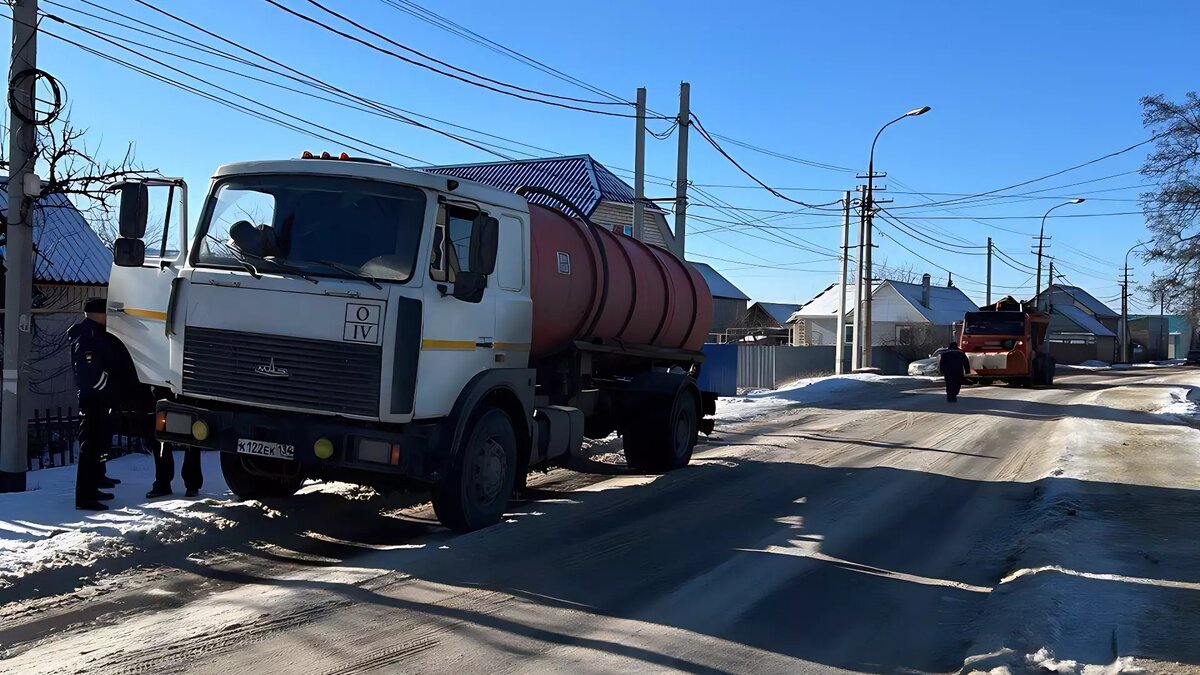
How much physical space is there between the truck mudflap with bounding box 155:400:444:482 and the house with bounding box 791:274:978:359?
61.2 meters

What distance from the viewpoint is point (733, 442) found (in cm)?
1542

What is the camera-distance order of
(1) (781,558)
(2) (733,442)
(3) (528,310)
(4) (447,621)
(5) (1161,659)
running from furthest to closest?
(2) (733,442), (3) (528,310), (1) (781,558), (4) (447,621), (5) (1161,659)

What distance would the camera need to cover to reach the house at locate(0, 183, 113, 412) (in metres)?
15.8

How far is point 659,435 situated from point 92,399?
237 inches

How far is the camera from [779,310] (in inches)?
3671

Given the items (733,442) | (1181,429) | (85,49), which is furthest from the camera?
(1181,429)

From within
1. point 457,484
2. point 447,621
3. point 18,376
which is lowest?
point 447,621

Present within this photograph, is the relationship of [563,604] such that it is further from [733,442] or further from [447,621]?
[733,442]

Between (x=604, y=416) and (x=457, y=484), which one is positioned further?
(x=604, y=416)

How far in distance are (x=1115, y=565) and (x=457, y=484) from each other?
4.88 m

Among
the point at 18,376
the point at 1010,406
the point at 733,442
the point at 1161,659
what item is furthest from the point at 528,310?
the point at 1010,406

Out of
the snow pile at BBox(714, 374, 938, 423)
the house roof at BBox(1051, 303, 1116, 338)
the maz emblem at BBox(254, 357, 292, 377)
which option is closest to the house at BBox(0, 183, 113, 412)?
the maz emblem at BBox(254, 357, 292, 377)

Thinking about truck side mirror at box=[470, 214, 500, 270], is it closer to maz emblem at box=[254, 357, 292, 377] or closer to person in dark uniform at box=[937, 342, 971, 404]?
maz emblem at box=[254, 357, 292, 377]

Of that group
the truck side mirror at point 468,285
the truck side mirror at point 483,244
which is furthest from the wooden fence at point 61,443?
the truck side mirror at point 483,244
